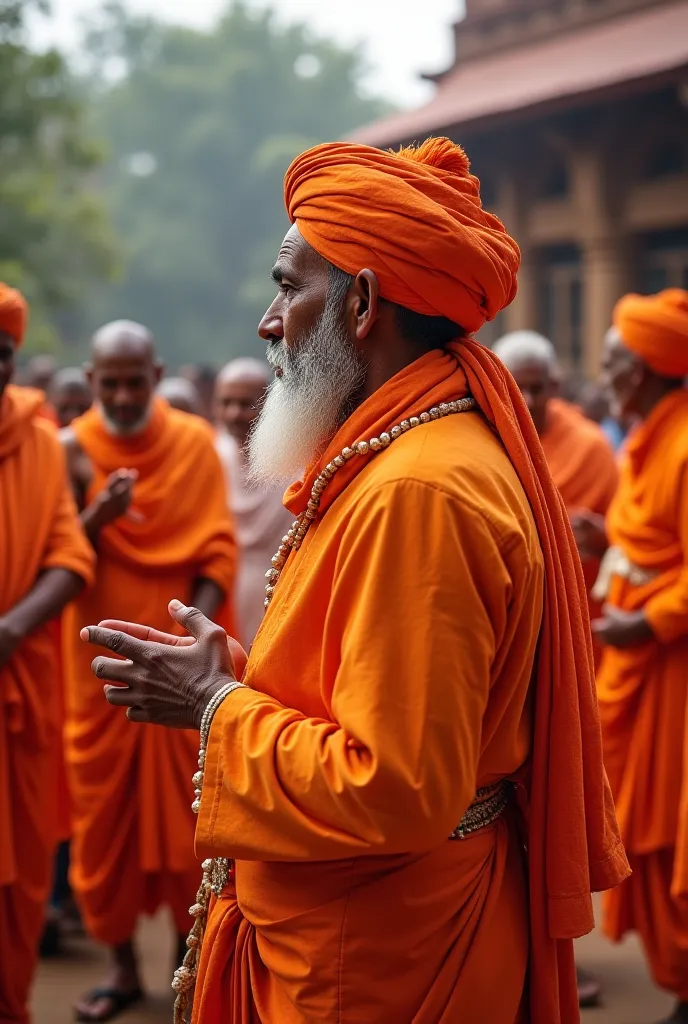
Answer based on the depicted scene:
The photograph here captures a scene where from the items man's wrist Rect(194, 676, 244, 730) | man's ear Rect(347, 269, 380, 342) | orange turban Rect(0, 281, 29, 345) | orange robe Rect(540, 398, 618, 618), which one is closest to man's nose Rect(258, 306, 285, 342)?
man's ear Rect(347, 269, 380, 342)

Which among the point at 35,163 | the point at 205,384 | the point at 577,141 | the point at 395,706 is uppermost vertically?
the point at 35,163

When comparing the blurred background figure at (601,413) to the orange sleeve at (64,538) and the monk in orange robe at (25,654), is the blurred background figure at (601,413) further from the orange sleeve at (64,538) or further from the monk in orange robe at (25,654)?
the monk in orange robe at (25,654)

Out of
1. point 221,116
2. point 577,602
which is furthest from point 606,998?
point 221,116

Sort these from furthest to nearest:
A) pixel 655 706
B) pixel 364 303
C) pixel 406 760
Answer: pixel 655 706 → pixel 364 303 → pixel 406 760

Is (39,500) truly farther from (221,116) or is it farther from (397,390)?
(221,116)

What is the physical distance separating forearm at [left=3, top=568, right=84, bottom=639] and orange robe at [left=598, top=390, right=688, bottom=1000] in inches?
80.4

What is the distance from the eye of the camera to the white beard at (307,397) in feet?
8.29

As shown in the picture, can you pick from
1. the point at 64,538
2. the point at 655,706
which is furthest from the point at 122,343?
the point at 655,706

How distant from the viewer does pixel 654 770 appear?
4.84 metres

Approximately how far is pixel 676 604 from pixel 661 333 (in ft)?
3.66

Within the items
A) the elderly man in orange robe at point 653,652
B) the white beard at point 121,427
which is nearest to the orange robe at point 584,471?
the elderly man in orange robe at point 653,652

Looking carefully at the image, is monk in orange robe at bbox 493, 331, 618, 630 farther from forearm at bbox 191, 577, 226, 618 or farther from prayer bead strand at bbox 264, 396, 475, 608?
prayer bead strand at bbox 264, 396, 475, 608

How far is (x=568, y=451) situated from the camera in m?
5.96

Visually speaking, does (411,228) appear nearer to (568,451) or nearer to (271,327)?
(271,327)
